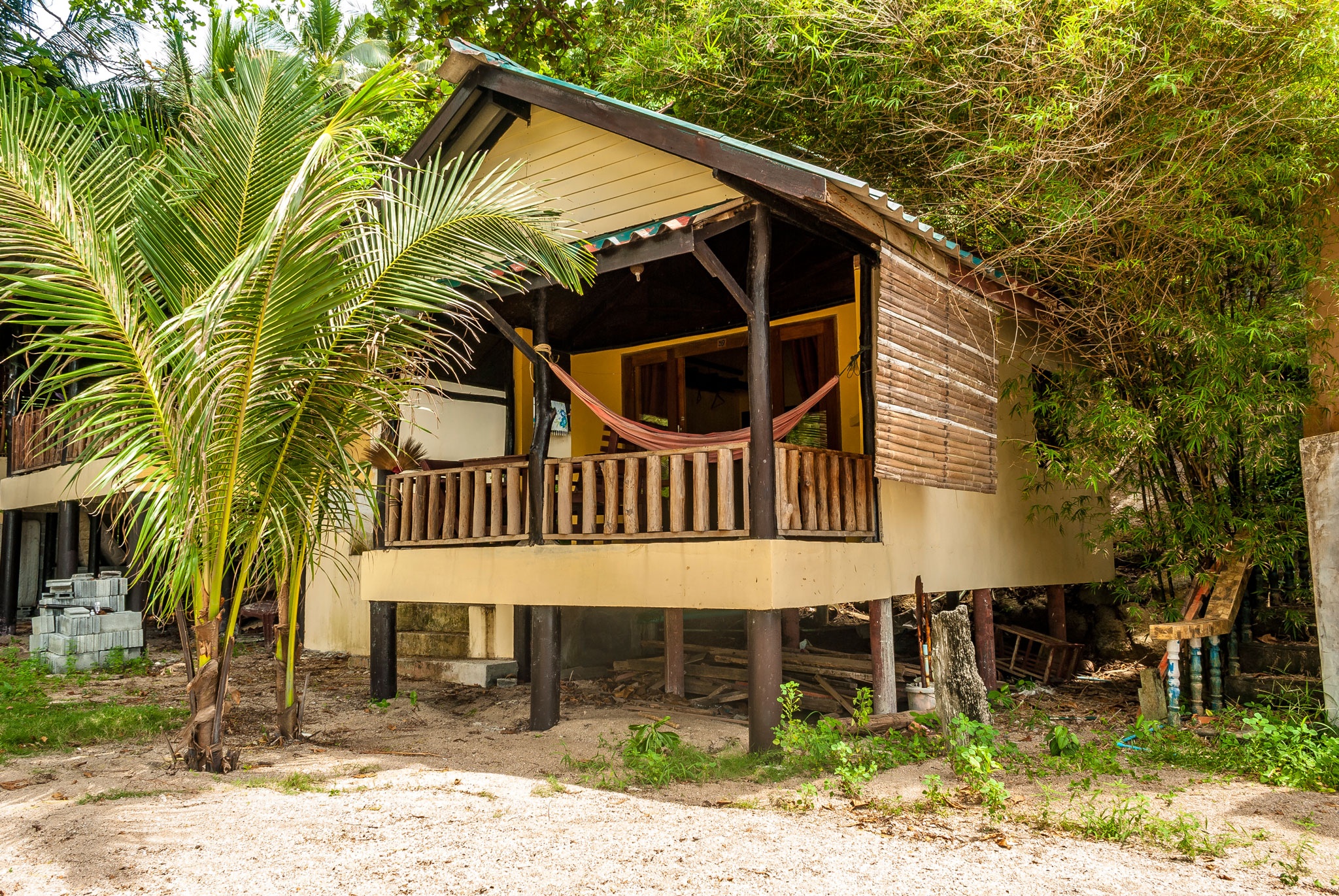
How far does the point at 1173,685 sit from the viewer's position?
6.93 meters

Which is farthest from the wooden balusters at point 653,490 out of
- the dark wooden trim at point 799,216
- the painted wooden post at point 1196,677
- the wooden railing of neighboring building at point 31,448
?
the wooden railing of neighboring building at point 31,448

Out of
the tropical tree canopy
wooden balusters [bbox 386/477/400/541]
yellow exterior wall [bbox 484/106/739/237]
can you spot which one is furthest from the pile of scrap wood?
yellow exterior wall [bbox 484/106/739/237]

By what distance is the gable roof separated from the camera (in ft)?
19.4

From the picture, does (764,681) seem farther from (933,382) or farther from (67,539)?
(67,539)

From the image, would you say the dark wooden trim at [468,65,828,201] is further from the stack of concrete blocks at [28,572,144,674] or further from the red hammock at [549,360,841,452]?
the stack of concrete blocks at [28,572,144,674]

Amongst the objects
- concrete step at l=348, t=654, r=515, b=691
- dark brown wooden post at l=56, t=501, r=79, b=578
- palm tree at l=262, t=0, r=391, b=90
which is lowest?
concrete step at l=348, t=654, r=515, b=691

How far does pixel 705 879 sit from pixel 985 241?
597 centimetres

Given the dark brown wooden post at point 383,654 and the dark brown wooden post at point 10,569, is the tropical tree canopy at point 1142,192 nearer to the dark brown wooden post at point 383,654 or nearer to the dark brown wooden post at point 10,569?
the dark brown wooden post at point 383,654

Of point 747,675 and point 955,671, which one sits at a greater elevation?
point 955,671

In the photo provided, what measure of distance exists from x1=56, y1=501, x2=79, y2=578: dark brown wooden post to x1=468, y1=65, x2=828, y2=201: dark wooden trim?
9.60 meters

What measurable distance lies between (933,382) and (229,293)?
4.79 meters

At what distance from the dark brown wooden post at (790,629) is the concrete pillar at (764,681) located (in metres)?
3.53

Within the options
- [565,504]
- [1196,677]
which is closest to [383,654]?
[565,504]

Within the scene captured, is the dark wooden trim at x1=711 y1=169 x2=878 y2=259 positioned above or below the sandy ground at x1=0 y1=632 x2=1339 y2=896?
above
